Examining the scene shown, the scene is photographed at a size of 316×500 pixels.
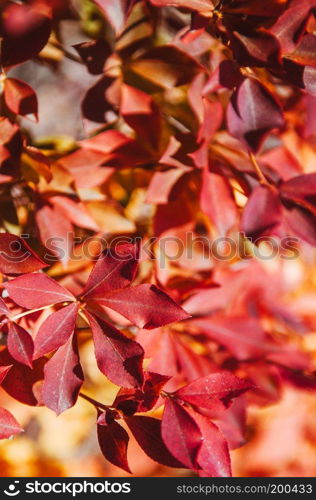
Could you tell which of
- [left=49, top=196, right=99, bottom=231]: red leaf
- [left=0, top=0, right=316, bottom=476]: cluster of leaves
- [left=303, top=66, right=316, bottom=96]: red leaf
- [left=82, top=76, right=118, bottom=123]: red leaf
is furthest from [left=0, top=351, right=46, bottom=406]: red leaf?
[left=303, top=66, right=316, bottom=96]: red leaf

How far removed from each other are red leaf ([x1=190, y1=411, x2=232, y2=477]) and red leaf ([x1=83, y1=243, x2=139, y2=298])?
18 cm

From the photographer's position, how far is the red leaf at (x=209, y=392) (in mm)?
576

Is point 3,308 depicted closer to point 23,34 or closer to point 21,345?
point 21,345

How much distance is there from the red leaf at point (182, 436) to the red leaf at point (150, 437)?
0.09ft

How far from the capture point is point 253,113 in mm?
576

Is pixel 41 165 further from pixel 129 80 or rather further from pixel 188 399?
pixel 188 399

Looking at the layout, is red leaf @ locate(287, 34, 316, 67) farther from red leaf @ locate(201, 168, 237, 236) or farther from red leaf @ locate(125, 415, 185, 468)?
red leaf @ locate(125, 415, 185, 468)

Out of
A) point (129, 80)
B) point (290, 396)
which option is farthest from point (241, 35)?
point (290, 396)

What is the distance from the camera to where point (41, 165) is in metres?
0.68

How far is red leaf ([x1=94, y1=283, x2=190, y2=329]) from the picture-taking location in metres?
0.54

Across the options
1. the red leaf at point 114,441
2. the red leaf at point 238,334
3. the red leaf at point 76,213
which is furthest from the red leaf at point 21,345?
the red leaf at point 238,334

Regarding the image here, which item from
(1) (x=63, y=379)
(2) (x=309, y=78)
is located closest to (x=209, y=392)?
(1) (x=63, y=379)

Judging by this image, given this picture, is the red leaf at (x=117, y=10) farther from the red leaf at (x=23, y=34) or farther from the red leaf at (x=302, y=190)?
the red leaf at (x=302, y=190)

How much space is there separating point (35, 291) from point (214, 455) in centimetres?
28
